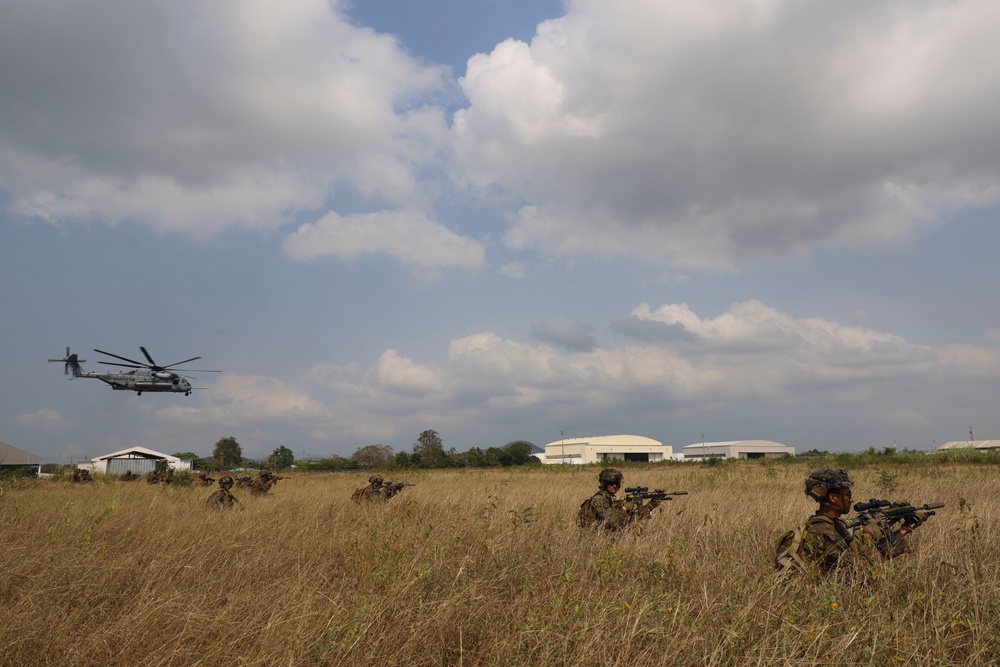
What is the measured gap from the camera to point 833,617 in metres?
3.80

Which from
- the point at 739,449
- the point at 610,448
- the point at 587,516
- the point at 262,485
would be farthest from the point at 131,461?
the point at 739,449

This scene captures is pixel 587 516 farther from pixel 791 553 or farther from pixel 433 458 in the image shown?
pixel 433 458

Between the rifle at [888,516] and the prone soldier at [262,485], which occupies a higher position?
the rifle at [888,516]

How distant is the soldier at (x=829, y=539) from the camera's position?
14.4ft

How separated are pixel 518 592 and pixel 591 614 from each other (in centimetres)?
94

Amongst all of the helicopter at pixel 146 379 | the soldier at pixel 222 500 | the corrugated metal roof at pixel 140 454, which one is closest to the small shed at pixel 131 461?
the corrugated metal roof at pixel 140 454

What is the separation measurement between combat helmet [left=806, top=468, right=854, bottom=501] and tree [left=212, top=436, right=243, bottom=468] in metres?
118

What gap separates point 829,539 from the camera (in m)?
4.43

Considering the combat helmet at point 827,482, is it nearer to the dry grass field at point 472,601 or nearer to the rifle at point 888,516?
the rifle at point 888,516

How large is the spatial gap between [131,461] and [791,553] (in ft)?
263

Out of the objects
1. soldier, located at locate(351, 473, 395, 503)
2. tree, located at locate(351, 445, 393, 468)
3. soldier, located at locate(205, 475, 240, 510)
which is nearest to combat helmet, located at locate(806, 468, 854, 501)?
soldier, located at locate(351, 473, 395, 503)

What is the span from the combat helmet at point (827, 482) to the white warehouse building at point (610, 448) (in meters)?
116

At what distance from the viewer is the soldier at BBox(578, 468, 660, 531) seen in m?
6.64

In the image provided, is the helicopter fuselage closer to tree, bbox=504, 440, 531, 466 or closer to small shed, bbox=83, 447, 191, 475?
small shed, bbox=83, 447, 191, 475
